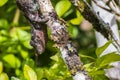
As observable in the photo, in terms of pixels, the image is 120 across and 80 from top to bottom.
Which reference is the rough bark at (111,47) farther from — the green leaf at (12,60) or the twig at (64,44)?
the green leaf at (12,60)

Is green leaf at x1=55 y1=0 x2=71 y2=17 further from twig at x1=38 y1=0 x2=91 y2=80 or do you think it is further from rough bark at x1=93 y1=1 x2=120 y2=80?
twig at x1=38 y1=0 x2=91 y2=80

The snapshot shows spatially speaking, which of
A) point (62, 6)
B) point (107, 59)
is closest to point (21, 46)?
point (62, 6)

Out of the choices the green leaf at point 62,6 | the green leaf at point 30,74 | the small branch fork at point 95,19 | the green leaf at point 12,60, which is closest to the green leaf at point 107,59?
the small branch fork at point 95,19

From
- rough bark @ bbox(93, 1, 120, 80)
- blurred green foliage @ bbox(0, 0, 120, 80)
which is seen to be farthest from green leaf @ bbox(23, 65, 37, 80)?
rough bark @ bbox(93, 1, 120, 80)

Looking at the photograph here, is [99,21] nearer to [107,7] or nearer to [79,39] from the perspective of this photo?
[107,7]

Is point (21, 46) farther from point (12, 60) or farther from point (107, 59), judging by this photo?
point (107, 59)

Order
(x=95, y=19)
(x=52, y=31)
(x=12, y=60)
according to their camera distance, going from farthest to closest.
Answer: (x=12, y=60) < (x=95, y=19) < (x=52, y=31)
